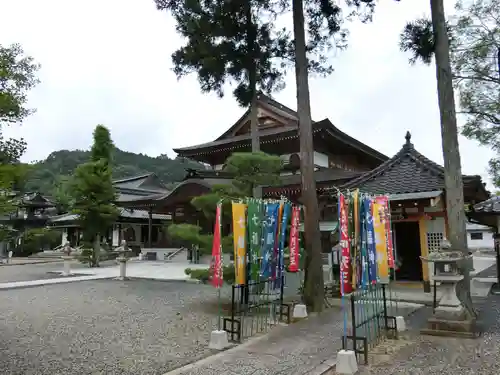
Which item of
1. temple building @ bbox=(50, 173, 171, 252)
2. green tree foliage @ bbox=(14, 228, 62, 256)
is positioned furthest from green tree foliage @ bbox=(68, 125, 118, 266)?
green tree foliage @ bbox=(14, 228, 62, 256)

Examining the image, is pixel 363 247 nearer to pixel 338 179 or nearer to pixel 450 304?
pixel 450 304

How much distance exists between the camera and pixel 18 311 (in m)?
8.78

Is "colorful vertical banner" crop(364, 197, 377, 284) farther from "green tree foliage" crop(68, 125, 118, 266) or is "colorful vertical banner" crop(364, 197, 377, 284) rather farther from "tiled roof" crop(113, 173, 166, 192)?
"tiled roof" crop(113, 173, 166, 192)

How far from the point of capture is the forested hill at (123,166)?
59.6 m

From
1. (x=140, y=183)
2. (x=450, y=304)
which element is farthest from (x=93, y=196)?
(x=140, y=183)

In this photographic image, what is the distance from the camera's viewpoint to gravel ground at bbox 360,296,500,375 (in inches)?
189

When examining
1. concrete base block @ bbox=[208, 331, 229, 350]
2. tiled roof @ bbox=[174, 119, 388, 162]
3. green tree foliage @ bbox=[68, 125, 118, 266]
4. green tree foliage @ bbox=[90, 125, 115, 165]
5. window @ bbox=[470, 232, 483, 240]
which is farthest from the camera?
window @ bbox=[470, 232, 483, 240]

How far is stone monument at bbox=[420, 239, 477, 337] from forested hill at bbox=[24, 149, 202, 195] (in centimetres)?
5211

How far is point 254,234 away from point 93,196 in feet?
50.0

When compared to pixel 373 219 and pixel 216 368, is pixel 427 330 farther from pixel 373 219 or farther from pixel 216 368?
pixel 216 368

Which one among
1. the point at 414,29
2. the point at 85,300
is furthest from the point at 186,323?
the point at 414,29

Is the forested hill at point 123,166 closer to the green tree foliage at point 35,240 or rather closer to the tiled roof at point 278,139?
the green tree foliage at point 35,240

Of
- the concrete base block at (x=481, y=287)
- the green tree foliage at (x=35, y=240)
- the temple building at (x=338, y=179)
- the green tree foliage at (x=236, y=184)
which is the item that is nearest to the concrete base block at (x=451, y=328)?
the temple building at (x=338, y=179)

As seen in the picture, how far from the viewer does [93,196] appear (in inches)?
783
